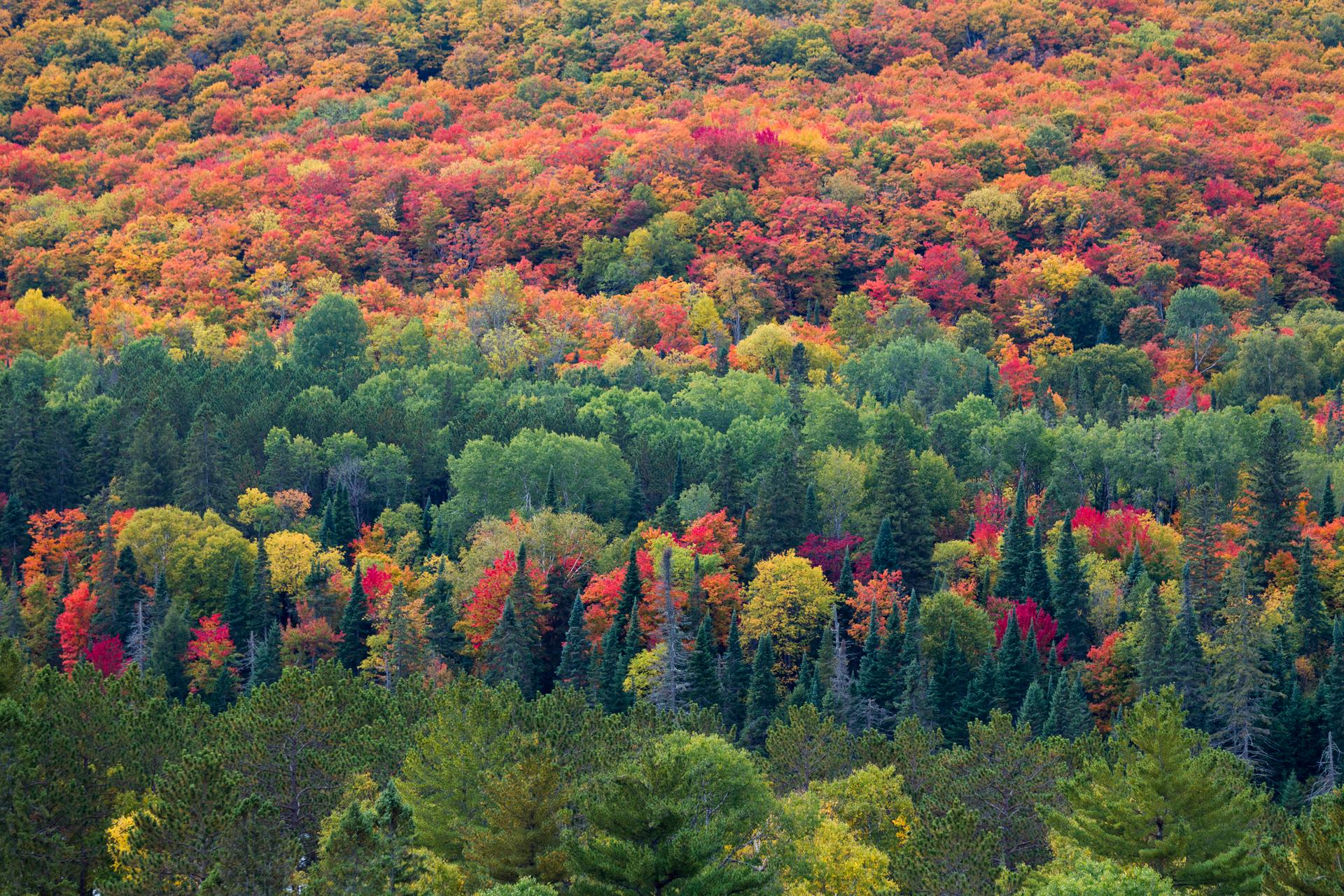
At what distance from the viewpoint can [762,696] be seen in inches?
3578

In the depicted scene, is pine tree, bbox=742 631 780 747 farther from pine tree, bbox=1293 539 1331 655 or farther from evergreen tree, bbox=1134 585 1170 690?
pine tree, bbox=1293 539 1331 655

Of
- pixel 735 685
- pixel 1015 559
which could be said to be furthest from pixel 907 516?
pixel 735 685

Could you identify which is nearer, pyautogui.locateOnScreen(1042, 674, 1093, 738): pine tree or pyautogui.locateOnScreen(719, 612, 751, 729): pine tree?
pyautogui.locateOnScreen(1042, 674, 1093, 738): pine tree

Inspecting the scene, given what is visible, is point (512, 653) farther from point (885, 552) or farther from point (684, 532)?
point (885, 552)

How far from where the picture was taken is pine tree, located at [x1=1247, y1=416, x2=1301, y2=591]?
103 meters

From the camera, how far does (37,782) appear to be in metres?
57.2

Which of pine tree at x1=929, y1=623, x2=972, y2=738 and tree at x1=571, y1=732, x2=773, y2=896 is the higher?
tree at x1=571, y1=732, x2=773, y2=896

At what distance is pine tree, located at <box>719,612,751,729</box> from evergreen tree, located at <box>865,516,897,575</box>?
11950 mm

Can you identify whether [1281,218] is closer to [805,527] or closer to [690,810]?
[805,527]

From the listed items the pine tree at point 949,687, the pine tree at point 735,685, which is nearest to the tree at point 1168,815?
the pine tree at point 949,687

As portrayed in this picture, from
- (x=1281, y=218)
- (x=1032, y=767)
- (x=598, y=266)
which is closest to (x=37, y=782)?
(x=1032, y=767)

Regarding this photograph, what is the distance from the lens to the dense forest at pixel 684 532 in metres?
55.0

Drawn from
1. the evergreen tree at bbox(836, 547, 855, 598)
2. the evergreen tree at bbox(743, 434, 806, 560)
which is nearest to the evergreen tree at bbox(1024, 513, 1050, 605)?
the evergreen tree at bbox(836, 547, 855, 598)

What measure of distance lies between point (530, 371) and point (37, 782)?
96.9 meters
